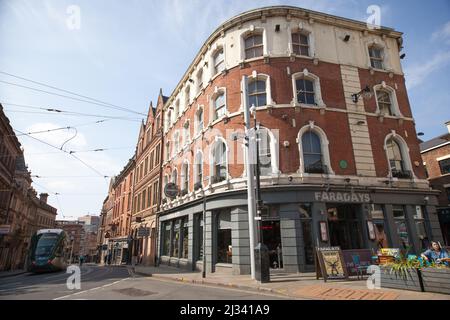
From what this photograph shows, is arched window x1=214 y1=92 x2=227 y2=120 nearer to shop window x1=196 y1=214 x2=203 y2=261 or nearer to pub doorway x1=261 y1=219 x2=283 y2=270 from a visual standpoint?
shop window x1=196 y1=214 x2=203 y2=261

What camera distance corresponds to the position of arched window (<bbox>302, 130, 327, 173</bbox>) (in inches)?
567

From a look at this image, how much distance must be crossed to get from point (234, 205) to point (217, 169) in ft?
11.4

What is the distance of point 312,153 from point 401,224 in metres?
6.49

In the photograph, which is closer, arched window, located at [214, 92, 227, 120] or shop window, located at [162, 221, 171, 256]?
arched window, located at [214, 92, 227, 120]

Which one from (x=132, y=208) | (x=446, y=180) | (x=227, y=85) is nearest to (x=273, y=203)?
(x=227, y=85)

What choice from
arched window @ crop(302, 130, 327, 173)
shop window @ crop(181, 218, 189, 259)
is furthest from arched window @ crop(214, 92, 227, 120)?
shop window @ crop(181, 218, 189, 259)

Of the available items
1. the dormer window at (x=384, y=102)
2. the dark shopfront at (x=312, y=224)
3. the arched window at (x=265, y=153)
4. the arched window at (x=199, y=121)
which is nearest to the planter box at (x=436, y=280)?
the dark shopfront at (x=312, y=224)

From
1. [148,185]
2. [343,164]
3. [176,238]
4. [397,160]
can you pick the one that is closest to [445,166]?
[397,160]

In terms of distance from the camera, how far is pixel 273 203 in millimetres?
13555

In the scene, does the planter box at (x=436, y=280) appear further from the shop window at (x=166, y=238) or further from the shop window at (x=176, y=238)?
the shop window at (x=166, y=238)

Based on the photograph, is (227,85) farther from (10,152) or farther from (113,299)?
(10,152)

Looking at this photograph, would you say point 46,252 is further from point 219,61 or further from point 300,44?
point 300,44

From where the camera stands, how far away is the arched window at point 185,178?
20862mm

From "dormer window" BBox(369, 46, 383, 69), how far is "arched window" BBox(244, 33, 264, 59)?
793cm
